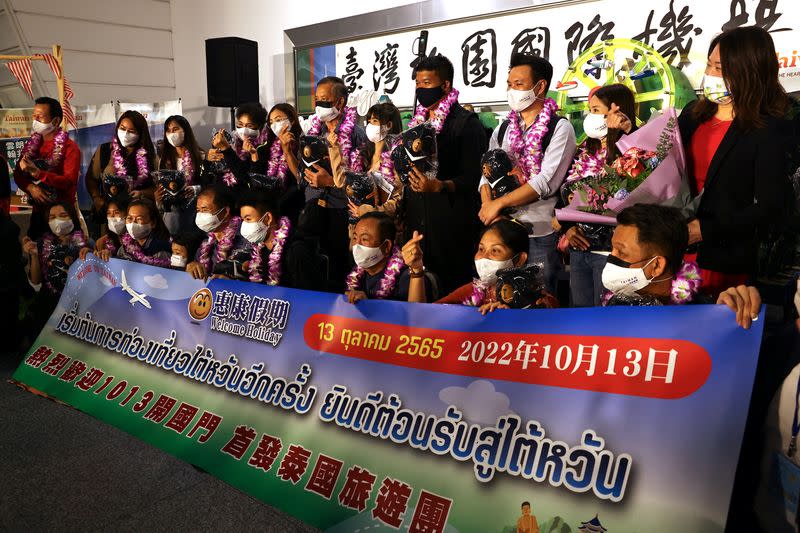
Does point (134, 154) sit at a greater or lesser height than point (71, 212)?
greater

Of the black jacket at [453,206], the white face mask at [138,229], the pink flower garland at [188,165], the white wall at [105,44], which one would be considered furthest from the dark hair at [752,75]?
the white wall at [105,44]

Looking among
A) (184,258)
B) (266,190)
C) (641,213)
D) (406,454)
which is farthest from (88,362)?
(641,213)

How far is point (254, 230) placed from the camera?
10.2 feet

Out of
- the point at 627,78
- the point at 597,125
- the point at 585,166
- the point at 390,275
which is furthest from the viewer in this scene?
the point at 627,78

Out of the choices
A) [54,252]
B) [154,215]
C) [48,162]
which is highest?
[48,162]

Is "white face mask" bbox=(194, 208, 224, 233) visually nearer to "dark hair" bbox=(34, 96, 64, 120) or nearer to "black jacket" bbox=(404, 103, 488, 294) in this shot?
"black jacket" bbox=(404, 103, 488, 294)

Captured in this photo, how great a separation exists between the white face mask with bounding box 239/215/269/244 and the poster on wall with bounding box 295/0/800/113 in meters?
2.87

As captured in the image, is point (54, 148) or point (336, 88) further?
point (54, 148)

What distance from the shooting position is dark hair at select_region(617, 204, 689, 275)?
1883mm

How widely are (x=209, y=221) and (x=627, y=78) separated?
308 cm

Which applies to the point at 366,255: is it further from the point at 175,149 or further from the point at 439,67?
the point at 175,149

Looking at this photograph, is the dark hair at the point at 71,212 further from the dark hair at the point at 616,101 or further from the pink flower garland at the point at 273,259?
the dark hair at the point at 616,101

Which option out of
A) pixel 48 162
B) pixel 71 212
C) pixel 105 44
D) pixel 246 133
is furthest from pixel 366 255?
pixel 105 44

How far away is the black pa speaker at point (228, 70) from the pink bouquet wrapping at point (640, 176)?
5.72m
